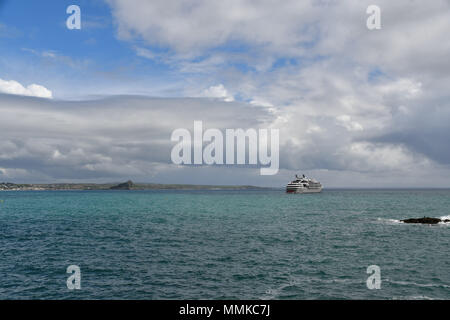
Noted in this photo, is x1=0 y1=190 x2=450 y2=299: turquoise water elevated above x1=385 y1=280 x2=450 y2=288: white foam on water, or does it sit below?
below

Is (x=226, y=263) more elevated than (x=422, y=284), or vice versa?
(x=422, y=284)

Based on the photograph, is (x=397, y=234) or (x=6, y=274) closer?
(x=6, y=274)

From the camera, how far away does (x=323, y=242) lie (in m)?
47.2

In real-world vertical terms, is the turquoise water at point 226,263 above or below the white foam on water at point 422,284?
below

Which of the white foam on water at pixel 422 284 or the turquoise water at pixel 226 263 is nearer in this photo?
the turquoise water at pixel 226 263

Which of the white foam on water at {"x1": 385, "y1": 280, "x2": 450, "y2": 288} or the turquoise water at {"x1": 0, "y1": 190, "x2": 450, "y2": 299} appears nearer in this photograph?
the turquoise water at {"x1": 0, "y1": 190, "x2": 450, "y2": 299}

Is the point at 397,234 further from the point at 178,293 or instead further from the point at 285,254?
the point at 178,293

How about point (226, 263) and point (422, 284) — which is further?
point (226, 263)
